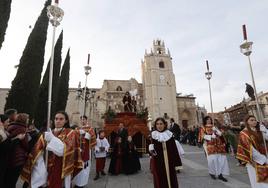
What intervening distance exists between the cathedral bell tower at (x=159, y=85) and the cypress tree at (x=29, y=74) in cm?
3612

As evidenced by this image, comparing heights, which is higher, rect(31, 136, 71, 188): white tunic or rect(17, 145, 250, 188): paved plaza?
rect(31, 136, 71, 188): white tunic

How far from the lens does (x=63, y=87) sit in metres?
20.7

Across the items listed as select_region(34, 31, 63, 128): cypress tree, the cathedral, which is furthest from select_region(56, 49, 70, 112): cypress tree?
the cathedral

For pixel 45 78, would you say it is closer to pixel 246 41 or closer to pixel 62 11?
pixel 62 11

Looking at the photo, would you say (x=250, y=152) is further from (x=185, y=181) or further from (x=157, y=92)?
(x=157, y=92)

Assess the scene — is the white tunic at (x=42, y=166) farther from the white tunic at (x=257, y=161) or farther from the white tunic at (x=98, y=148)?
the white tunic at (x=98, y=148)

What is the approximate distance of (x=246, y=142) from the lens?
12.8 ft

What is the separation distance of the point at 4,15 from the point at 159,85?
146 feet

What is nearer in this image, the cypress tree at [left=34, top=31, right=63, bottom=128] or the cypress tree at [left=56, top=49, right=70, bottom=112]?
the cypress tree at [left=34, top=31, right=63, bottom=128]

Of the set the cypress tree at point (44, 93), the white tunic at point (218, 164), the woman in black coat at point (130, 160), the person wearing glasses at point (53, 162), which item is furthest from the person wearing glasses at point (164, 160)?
the cypress tree at point (44, 93)

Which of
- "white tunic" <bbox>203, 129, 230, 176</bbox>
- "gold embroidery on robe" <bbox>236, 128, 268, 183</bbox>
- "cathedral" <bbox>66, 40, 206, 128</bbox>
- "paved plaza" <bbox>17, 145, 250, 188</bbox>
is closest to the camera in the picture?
"gold embroidery on robe" <bbox>236, 128, 268, 183</bbox>

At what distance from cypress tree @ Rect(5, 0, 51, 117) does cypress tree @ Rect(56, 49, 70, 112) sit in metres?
6.69

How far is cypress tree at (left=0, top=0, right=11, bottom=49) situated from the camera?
972 cm

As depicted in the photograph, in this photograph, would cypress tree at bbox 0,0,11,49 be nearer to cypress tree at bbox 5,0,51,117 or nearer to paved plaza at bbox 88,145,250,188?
cypress tree at bbox 5,0,51,117
